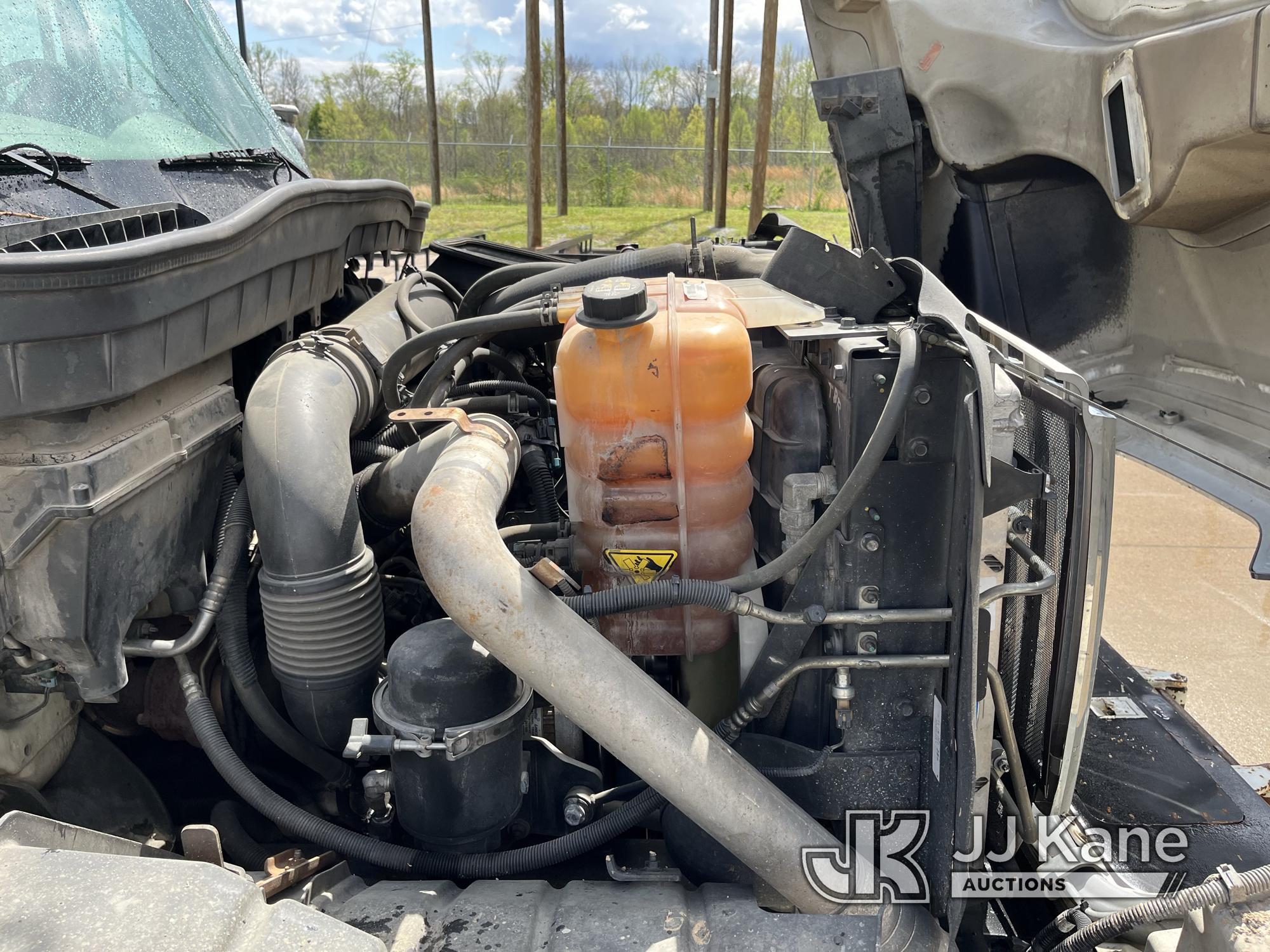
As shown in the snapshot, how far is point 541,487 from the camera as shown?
7.36ft

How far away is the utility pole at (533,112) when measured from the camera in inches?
464

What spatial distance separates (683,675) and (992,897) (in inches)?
28.7

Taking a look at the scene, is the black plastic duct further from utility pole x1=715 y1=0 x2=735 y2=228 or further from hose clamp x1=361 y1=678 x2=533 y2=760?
utility pole x1=715 y1=0 x2=735 y2=228

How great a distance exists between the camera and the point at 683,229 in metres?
16.2

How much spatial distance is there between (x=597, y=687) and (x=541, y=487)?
83cm

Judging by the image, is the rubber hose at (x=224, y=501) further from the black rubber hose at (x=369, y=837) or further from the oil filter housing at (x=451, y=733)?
the oil filter housing at (x=451, y=733)

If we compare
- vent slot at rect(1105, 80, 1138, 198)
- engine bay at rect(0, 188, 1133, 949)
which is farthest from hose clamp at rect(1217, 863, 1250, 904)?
vent slot at rect(1105, 80, 1138, 198)

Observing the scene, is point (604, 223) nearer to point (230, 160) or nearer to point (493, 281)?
point (493, 281)

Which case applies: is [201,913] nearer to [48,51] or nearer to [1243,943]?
[1243,943]

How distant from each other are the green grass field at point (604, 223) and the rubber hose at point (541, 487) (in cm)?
1211

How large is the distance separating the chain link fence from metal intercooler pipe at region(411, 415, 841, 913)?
72.0 ft

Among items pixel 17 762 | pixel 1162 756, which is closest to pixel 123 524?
pixel 17 762

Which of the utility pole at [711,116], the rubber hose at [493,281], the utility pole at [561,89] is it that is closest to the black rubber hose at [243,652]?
the rubber hose at [493,281]

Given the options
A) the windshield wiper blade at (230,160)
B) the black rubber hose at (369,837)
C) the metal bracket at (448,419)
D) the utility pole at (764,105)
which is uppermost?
the utility pole at (764,105)
